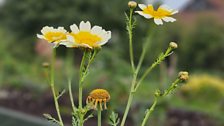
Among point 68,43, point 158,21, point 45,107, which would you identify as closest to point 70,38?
point 68,43

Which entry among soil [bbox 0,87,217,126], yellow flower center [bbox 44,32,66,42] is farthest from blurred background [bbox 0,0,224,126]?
yellow flower center [bbox 44,32,66,42]


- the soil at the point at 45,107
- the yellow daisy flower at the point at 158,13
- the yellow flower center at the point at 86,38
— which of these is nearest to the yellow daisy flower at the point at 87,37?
the yellow flower center at the point at 86,38

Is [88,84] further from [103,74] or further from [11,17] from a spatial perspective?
[11,17]

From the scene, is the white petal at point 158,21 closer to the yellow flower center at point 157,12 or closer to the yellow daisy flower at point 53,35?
the yellow flower center at point 157,12

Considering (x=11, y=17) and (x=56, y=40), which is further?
(x=11, y=17)

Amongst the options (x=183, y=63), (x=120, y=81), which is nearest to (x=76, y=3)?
(x=183, y=63)

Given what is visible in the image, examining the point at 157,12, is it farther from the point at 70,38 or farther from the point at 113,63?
the point at 113,63
